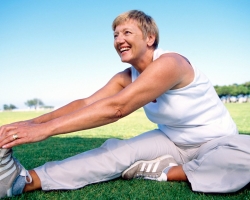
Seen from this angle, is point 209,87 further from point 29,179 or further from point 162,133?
point 29,179

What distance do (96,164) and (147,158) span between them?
0.51 meters

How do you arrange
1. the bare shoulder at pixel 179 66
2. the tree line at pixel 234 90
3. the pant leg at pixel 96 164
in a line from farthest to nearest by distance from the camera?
1. the tree line at pixel 234 90
2. the pant leg at pixel 96 164
3. the bare shoulder at pixel 179 66

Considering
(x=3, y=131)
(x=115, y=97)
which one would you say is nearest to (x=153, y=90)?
(x=115, y=97)

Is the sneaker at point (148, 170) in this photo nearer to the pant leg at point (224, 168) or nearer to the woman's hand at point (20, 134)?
the pant leg at point (224, 168)

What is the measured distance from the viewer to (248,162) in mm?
2344

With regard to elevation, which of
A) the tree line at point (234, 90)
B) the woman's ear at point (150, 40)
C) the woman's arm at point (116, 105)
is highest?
the woman's ear at point (150, 40)

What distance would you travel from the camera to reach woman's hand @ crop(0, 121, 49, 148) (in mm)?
2018

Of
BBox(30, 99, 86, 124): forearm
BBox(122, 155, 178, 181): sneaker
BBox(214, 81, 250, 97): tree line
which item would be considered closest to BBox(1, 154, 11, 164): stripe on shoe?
BBox(30, 99, 86, 124): forearm

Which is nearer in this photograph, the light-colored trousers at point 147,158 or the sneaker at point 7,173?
the sneaker at point 7,173

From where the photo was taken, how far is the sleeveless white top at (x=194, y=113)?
265cm

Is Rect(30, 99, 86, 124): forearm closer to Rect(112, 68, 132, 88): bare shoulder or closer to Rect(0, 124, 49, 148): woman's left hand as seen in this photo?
Rect(112, 68, 132, 88): bare shoulder

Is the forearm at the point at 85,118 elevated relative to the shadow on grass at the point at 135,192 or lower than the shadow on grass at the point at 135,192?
elevated

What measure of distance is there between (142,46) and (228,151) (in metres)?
1.21

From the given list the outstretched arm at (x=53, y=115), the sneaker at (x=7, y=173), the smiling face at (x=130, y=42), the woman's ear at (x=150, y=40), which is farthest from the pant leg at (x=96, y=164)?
the woman's ear at (x=150, y=40)
